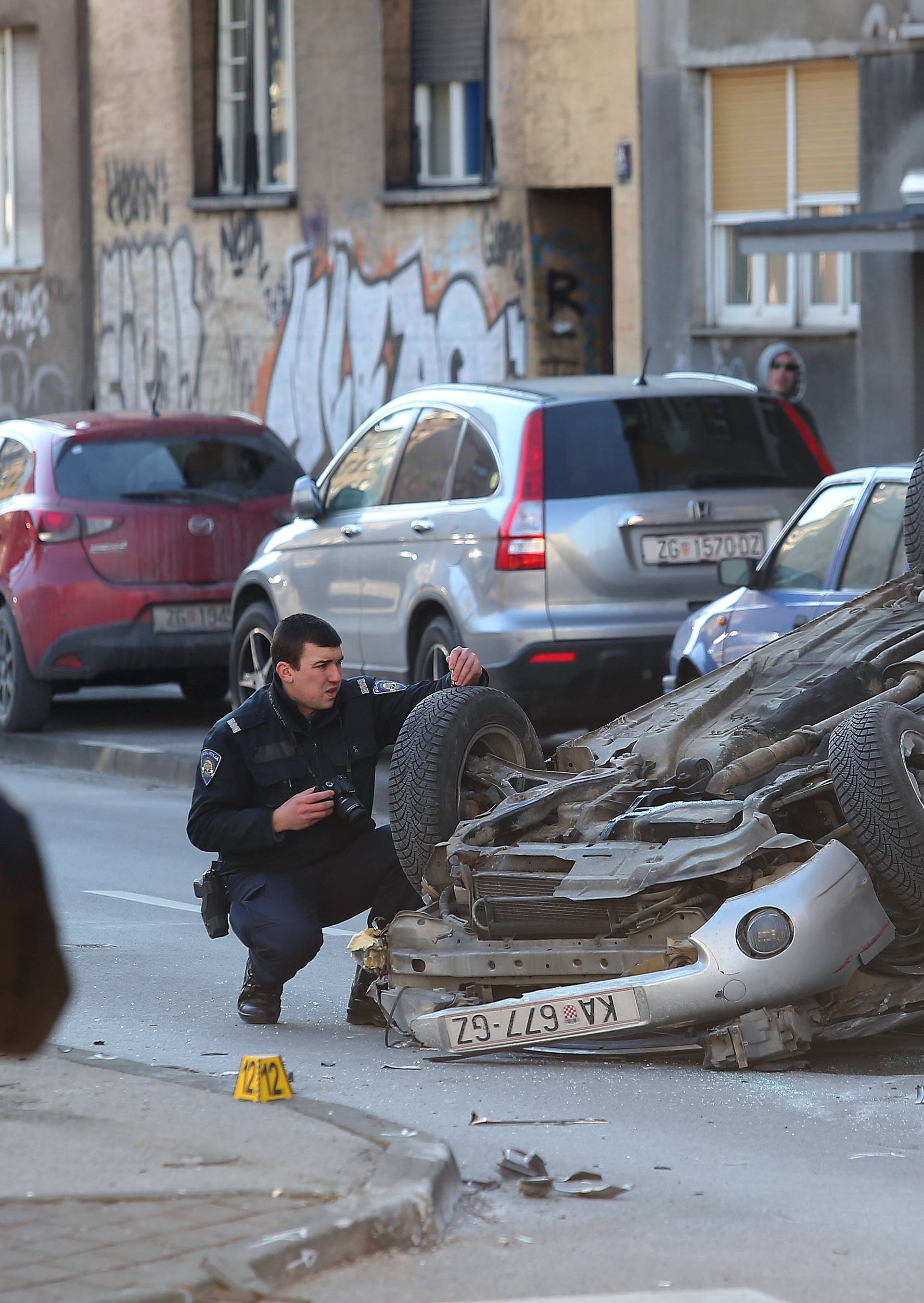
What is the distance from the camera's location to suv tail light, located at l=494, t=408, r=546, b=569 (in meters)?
11.1

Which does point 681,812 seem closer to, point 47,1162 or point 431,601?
→ point 47,1162

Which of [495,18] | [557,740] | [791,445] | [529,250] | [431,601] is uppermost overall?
[495,18]

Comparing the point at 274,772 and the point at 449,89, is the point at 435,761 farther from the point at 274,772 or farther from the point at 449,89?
the point at 449,89

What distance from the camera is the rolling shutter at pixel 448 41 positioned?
852 inches

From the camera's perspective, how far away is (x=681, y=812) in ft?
21.2

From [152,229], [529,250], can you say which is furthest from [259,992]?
[152,229]

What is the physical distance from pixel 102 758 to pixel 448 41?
35.0 ft

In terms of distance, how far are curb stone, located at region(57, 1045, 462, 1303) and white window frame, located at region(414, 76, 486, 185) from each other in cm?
1743

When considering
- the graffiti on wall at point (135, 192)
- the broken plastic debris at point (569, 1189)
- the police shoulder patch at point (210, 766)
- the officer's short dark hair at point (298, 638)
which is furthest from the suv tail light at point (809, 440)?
the graffiti on wall at point (135, 192)

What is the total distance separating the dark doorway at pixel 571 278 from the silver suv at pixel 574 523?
358 inches

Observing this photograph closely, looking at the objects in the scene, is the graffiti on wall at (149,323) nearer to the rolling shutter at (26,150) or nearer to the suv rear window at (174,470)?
the rolling shutter at (26,150)

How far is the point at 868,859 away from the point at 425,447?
6.23m

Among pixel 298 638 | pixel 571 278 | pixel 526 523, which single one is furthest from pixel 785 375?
pixel 298 638

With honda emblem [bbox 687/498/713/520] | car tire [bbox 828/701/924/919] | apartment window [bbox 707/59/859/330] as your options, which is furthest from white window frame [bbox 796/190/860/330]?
car tire [bbox 828/701/924/919]
